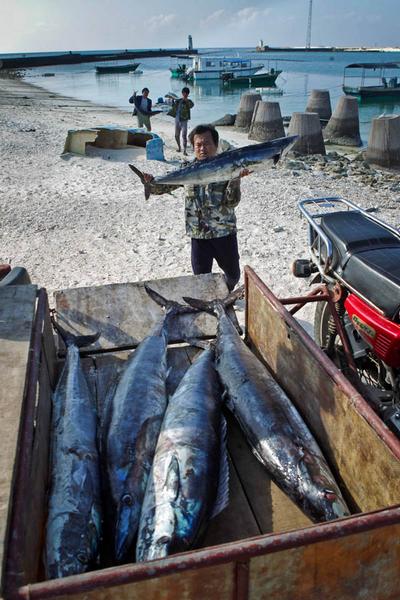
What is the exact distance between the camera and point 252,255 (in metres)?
7.88

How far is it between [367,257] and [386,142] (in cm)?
1557

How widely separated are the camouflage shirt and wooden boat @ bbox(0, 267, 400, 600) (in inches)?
33.7

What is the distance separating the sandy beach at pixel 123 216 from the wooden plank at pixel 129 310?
2.59 metres

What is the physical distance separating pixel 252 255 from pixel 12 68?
10777 cm

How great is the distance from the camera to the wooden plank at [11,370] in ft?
6.14

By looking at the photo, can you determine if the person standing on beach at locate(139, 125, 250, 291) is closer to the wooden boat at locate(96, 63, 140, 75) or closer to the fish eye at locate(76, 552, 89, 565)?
the fish eye at locate(76, 552, 89, 565)

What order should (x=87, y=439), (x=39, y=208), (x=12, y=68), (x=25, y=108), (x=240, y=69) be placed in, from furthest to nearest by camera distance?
(x=12, y=68)
(x=240, y=69)
(x=25, y=108)
(x=39, y=208)
(x=87, y=439)

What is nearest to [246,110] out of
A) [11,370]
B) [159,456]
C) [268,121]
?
[268,121]

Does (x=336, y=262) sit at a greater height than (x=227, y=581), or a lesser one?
greater

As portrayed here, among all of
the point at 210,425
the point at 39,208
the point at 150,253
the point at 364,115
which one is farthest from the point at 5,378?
the point at 364,115

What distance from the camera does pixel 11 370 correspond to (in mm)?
2623

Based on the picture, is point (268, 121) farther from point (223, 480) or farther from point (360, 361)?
point (223, 480)

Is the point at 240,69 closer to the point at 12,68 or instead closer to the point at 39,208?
the point at 39,208

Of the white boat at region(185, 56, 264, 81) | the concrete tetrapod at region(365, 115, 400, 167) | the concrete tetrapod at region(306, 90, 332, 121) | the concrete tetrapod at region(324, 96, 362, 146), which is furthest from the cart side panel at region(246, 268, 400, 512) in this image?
the white boat at region(185, 56, 264, 81)
